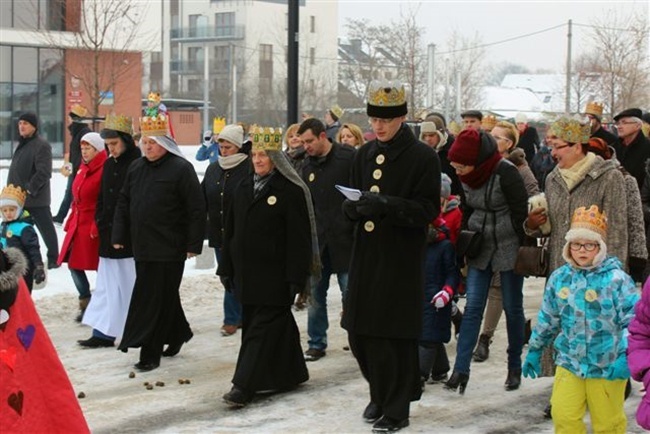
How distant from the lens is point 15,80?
44.1m

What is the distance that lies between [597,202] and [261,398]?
108 inches

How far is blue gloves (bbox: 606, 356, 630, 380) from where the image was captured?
648 centimetres

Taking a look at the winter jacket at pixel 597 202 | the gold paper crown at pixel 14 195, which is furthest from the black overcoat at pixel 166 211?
the winter jacket at pixel 597 202

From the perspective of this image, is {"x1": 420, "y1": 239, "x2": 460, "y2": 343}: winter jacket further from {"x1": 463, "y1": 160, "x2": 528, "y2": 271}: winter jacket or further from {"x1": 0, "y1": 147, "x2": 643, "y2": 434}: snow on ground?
{"x1": 0, "y1": 147, "x2": 643, "y2": 434}: snow on ground

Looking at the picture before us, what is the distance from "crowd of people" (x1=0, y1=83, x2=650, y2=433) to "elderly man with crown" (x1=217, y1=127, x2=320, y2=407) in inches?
0.4

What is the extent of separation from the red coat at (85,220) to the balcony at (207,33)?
7586 centimetres

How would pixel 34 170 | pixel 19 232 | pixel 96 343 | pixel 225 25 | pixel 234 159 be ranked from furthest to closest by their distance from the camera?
pixel 225 25 < pixel 34 170 < pixel 19 232 < pixel 234 159 < pixel 96 343

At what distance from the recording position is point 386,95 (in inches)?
290

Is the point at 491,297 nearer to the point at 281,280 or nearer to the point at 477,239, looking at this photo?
the point at 477,239

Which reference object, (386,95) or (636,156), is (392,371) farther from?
(636,156)

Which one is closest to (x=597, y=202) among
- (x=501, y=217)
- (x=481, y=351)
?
(x=501, y=217)

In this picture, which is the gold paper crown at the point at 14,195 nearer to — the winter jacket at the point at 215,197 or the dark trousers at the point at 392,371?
the winter jacket at the point at 215,197

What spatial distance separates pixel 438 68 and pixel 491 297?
1951 inches

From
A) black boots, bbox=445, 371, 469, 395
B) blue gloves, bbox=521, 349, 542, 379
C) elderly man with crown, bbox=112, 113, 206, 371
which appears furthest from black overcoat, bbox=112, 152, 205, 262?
blue gloves, bbox=521, 349, 542, 379
